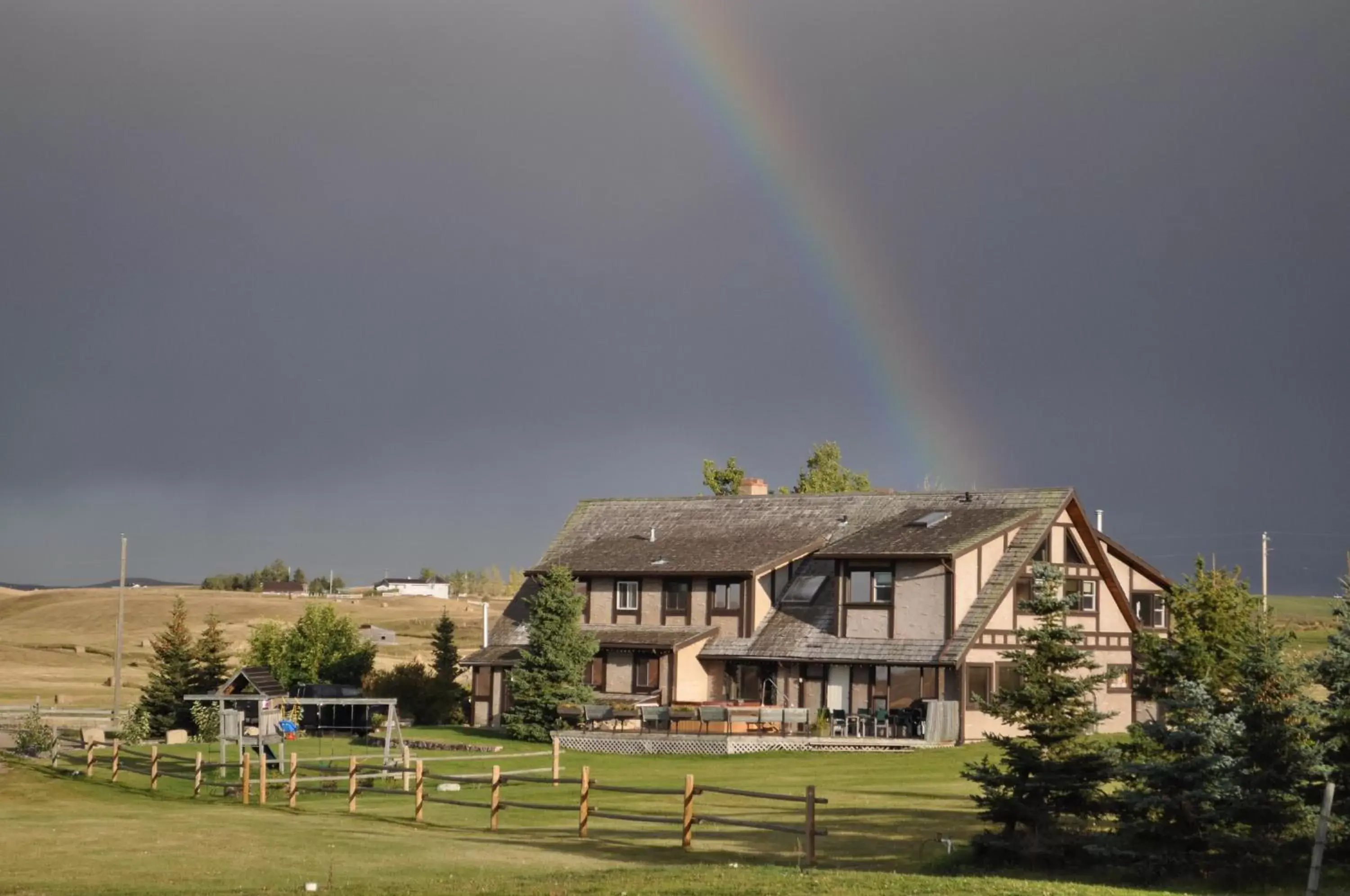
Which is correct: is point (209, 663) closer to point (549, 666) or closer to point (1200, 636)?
point (549, 666)

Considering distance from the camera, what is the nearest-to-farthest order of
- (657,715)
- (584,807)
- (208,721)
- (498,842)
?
(498,842)
(584,807)
(657,715)
(208,721)

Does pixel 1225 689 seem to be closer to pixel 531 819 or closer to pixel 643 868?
pixel 643 868

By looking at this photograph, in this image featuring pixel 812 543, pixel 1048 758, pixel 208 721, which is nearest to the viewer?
pixel 1048 758

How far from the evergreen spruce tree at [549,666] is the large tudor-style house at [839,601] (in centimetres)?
222

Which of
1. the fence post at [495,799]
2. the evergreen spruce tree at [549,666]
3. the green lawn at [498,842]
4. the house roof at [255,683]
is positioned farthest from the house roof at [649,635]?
the fence post at [495,799]

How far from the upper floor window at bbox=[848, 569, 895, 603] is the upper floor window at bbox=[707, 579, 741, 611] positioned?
5129 millimetres

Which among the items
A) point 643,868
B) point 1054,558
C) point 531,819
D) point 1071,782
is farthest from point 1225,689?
point 1054,558

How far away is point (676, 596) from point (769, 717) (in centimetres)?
1020

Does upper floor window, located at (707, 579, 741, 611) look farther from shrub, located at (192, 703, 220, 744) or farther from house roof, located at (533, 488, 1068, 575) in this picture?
shrub, located at (192, 703, 220, 744)

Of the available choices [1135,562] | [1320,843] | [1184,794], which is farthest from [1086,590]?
[1320,843]

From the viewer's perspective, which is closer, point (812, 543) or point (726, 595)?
point (726, 595)

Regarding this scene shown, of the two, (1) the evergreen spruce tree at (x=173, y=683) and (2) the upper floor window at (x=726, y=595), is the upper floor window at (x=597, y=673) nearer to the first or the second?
(2) the upper floor window at (x=726, y=595)

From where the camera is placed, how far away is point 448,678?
68625 mm

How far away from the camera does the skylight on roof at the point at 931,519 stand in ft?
191
